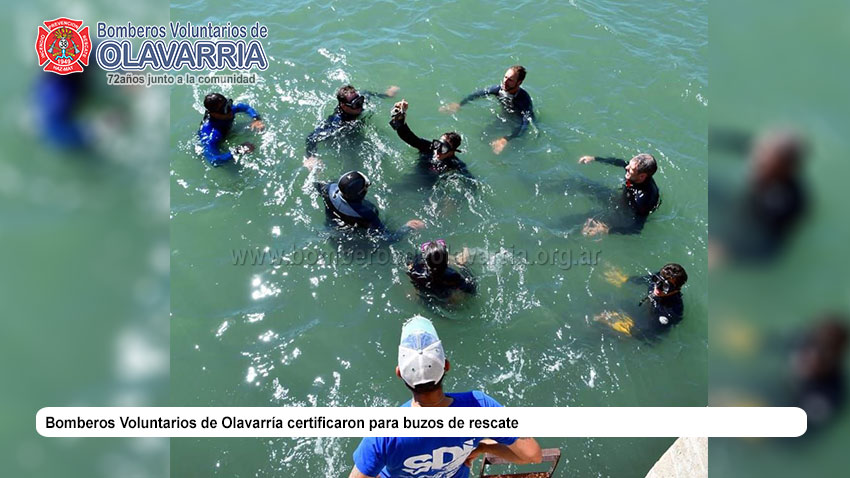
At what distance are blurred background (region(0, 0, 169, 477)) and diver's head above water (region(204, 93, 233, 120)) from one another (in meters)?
6.27

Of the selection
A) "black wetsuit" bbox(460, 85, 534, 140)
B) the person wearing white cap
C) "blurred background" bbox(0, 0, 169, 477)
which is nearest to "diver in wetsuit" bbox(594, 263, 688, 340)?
"black wetsuit" bbox(460, 85, 534, 140)

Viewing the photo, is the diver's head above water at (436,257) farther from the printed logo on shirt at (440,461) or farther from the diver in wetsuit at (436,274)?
the printed logo on shirt at (440,461)

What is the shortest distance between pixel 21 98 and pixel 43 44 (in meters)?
0.42

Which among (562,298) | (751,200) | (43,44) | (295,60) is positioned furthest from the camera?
(295,60)

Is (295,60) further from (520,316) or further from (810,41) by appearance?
(810,41)

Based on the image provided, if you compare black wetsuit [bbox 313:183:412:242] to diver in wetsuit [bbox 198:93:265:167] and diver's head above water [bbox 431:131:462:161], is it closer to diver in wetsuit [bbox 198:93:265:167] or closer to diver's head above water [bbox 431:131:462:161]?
diver's head above water [bbox 431:131:462:161]

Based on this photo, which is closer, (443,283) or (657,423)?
(657,423)

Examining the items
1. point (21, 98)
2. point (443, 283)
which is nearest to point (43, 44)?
point (21, 98)

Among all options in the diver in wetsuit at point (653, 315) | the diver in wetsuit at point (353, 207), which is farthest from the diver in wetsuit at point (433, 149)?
the diver in wetsuit at point (653, 315)

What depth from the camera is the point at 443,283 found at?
6887 millimetres

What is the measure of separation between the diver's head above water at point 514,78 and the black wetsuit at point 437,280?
350 centimetres

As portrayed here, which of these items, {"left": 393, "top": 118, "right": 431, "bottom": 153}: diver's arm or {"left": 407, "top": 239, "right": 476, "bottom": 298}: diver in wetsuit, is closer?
{"left": 407, "top": 239, "right": 476, "bottom": 298}: diver in wetsuit

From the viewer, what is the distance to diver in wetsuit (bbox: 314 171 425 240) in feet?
23.6

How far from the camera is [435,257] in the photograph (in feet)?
21.4
